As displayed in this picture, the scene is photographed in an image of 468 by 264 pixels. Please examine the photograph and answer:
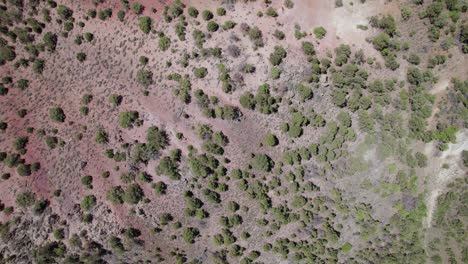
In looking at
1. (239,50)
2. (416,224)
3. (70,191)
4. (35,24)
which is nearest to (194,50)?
(239,50)

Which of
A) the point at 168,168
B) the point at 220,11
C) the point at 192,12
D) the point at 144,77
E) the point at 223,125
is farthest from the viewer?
the point at 223,125

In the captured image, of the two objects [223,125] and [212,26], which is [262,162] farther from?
[212,26]

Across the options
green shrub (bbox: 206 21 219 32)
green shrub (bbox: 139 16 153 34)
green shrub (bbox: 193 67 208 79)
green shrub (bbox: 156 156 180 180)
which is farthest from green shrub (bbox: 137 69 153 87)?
green shrub (bbox: 156 156 180 180)

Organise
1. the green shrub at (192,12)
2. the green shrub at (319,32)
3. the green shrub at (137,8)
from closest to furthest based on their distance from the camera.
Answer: the green shrub at (137,8)
the green shrub at (192,12)
the green shrub at (319,32)

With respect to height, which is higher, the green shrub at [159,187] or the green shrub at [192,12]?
the green shrub at [192,12]

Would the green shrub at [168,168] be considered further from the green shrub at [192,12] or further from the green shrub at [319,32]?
the green shrub at [319,32]

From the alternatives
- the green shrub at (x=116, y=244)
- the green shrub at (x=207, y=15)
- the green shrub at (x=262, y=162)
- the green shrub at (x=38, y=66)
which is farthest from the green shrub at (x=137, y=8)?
the green shrub at (x=116, y=244)

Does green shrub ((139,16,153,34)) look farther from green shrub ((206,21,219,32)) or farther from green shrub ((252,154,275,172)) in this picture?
green shrub ((252,154,275,172))

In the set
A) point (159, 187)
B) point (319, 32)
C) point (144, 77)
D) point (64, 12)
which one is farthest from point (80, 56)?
point (319, 32)

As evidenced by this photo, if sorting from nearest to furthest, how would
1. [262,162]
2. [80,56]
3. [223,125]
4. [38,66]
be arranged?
1. [38,66]
2. [80,56]
3. [262,162]
4. [223,125]
